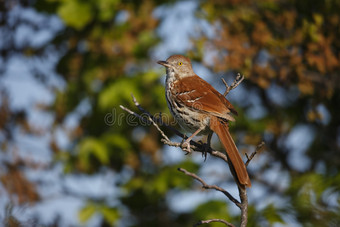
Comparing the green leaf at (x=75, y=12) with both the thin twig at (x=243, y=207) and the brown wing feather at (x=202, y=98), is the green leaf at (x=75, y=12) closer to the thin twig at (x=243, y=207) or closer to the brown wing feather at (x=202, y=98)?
the brown wing feather at (x=202, y=98)

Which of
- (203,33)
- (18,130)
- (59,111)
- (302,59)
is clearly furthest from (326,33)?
(18,130)

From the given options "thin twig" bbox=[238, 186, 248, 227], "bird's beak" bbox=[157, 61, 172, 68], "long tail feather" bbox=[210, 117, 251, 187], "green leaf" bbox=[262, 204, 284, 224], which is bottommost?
"thin twig" bbox=[238, 186, 248, 227]

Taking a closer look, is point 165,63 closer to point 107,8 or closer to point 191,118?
point 191,118

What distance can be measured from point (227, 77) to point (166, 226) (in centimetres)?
209

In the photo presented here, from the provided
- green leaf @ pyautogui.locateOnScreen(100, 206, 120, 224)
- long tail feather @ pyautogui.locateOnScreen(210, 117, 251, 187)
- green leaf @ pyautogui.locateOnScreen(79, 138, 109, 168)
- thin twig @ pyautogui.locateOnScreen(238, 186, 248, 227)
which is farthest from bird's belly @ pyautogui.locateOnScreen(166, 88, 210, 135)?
green leaf @ pyautogui.locateOnScreen(100, 206, 120, 224)

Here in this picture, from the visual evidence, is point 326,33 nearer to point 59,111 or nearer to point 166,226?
point 166,226

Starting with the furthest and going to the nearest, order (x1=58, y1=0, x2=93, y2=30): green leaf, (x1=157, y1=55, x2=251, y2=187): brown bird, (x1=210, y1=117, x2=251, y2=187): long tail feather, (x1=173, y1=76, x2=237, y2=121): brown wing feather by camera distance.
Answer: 1. (x1=58, y1=0, x2=93, y2=30): green leaf
2. (x1=173, y1=76, x2=237, y2=121): brown wing feather
3. (x1=157, y1=55, x2=251, y2=187): brown bird
4. (x1=210, y1=117, x2=251, y2=187): long tail feather

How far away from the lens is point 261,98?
591cm

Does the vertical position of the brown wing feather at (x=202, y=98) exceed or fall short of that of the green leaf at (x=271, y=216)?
it exceeds it

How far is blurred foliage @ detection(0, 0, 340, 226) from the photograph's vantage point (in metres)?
4.74

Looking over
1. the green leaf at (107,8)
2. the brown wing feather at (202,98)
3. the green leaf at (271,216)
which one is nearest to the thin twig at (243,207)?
the green leaf at (271,216)

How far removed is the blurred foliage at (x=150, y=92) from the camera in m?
4.74

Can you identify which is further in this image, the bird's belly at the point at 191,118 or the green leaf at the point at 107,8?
the green leaf at the point at 107,8

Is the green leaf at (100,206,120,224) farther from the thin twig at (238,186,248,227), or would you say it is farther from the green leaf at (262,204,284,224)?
the thin twig at (238,186,248,227)
